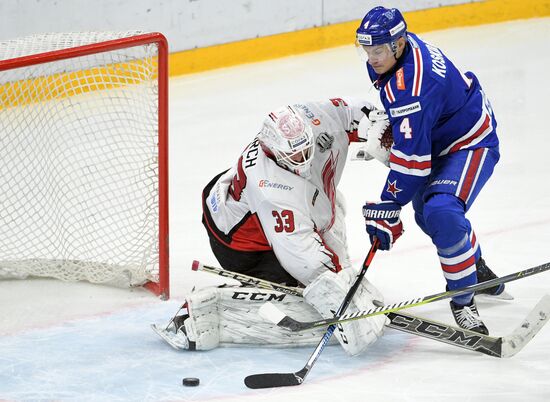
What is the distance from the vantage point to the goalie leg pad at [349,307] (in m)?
3.29

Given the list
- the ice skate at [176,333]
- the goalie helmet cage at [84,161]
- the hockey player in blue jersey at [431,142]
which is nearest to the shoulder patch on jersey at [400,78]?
the hockey player in blue jersey at [431,142]

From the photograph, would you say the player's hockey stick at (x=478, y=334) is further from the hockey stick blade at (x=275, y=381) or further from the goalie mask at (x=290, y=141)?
the goalie mask at (x=290, y=141)

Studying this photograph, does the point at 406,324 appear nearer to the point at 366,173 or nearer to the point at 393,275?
the point at 393,275

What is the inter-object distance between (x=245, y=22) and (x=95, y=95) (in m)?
3.29

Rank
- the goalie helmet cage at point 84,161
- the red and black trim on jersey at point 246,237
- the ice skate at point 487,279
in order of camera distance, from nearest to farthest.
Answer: the red and black trim on jersey at point 246,237
the ice skate at point 487,279
the goalie helmet cage at point 84,161

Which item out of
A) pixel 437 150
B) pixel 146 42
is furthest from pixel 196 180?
pixel 437 150

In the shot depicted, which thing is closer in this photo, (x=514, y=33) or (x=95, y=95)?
(x=95, y=95)

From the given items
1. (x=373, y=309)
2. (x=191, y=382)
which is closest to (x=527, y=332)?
(x=373, y=309)

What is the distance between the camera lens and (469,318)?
343 centimetres

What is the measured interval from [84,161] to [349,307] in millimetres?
1659

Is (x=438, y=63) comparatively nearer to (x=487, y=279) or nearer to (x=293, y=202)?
(x=293, y=202)

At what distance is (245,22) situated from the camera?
7375 mm

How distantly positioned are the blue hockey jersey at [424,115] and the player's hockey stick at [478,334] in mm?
393

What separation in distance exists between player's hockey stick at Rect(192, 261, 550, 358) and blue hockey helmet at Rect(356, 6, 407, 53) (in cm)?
87
